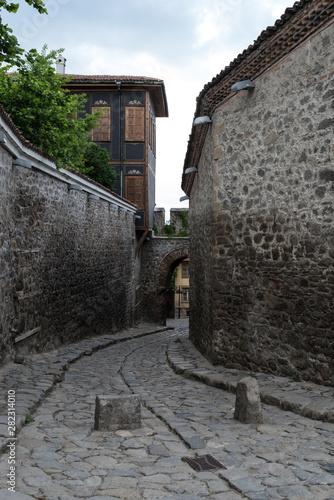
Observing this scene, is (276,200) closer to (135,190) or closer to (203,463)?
(203,463)

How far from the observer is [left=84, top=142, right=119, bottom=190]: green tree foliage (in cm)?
1908

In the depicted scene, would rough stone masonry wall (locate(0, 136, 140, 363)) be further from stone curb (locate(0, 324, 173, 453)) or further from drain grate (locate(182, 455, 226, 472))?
drain grate (locate(182, 455, 226, 472))

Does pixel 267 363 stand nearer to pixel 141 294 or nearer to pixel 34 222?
pixel 34 222

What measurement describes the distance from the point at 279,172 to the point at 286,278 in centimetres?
146

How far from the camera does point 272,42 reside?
6453mm

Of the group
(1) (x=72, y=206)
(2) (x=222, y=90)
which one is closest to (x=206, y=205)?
(2) (x=222, y=90)

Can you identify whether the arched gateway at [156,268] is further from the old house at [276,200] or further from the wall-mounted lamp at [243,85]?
the wall-mounted lamp at [243,85]

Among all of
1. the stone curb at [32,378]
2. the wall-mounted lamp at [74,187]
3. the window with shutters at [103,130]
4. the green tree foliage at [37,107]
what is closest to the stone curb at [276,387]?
the stone curb at [32,378]

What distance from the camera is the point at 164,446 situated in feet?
14.0

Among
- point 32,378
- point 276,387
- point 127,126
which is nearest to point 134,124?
point 127,126

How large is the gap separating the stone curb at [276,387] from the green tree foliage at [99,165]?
11.8m

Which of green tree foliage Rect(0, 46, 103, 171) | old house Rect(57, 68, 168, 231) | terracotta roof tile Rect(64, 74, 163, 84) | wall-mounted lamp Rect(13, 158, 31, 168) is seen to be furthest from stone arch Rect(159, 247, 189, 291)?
wall-mounted lamp Rect(13, 158, 31, 168)

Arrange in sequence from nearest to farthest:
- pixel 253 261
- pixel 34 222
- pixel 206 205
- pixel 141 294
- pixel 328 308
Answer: pixel 328 308 → pixel 253 261 → pixel 34 222 → pixel 206 205 → pixel 141 294

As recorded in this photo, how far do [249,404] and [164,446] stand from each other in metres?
1.07
